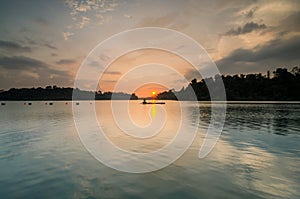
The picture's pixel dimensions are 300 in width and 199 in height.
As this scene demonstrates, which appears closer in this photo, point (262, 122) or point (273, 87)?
point (262, 122)

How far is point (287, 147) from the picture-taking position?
19.4m

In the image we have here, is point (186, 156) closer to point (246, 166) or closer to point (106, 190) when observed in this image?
point (246, 166)

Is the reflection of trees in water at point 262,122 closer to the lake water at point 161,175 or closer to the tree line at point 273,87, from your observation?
the lake water at point 161,175

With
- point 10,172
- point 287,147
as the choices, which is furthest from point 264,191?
point 10,172

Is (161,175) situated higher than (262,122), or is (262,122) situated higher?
(262,122)

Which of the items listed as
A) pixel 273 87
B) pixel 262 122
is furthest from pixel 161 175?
pixel 273 87

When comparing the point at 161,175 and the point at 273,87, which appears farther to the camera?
the point at 273,87

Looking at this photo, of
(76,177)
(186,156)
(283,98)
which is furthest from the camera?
(283,98)

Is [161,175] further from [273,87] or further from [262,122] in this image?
[273,87]

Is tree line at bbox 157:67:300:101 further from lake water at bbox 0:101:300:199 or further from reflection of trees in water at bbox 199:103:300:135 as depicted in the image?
lake water at bbox 0:101:300:199

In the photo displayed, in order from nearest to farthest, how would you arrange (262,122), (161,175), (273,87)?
(161,175)
(262,122)
(273,87)

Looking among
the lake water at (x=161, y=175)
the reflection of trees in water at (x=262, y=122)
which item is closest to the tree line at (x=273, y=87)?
the reflection of trees in water at (x=262, y=122)

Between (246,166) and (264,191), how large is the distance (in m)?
4.09

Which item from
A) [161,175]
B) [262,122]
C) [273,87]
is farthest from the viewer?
[273,87]
